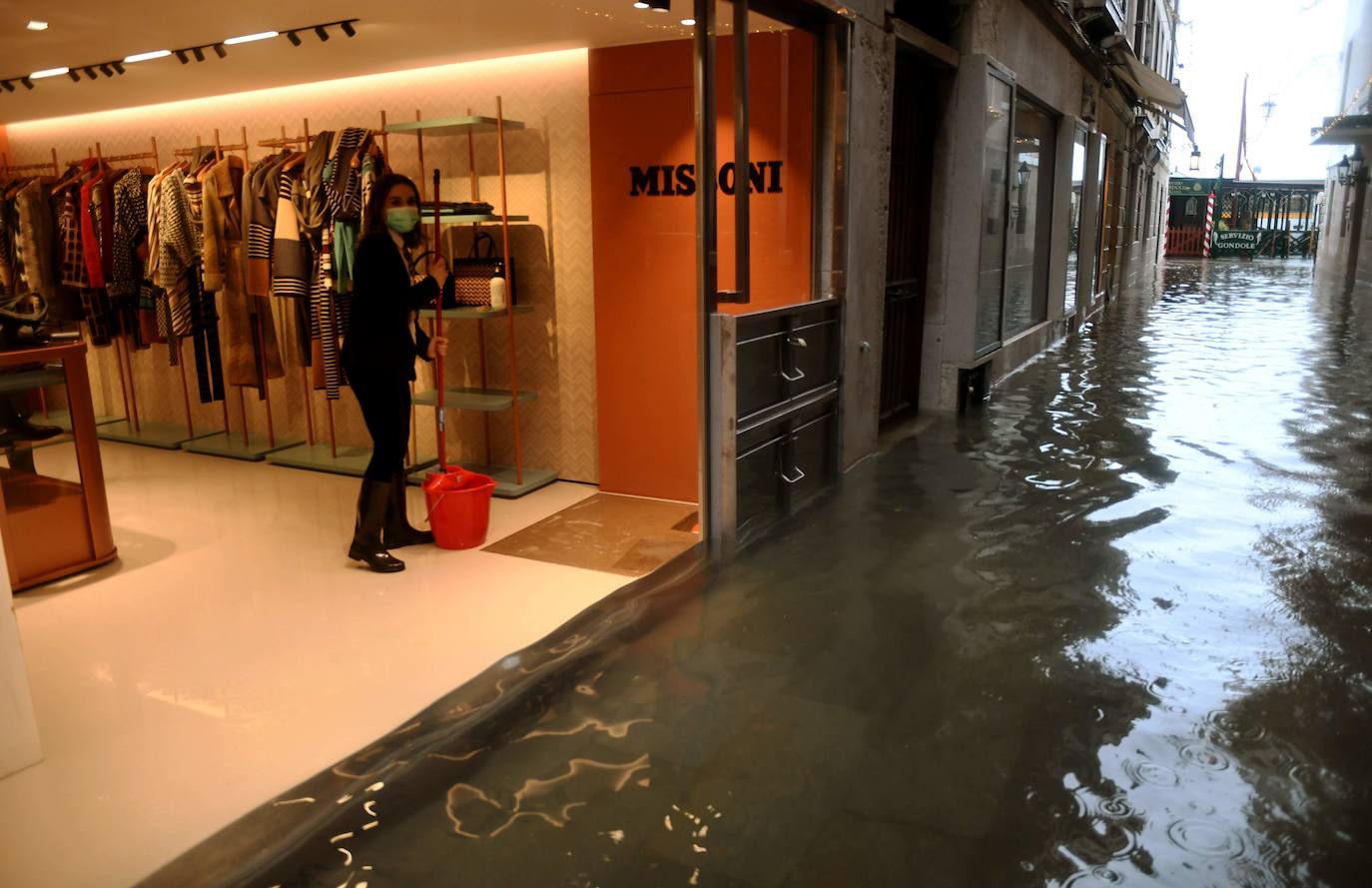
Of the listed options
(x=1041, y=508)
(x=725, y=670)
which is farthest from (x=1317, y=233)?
(x=725, y=670)

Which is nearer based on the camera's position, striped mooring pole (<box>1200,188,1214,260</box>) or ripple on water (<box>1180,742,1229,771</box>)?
ripple on water (<box>1180,742,1229,771</box>)

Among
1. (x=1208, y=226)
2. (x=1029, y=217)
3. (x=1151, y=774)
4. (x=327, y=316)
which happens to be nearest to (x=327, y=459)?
(x=327, y=316)

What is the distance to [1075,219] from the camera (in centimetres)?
1197

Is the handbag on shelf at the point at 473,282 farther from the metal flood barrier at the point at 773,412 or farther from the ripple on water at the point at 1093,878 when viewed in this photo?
the ripple on water at the point at 1093,878

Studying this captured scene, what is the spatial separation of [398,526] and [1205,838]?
3608mm

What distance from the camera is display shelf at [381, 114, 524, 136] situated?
5.40 metres

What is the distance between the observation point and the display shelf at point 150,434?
725cm

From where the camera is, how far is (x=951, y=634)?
3424 mm

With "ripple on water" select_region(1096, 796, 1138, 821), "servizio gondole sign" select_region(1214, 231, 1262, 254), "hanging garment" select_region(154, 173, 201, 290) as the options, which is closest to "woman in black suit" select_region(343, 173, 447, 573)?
"hanging garment" select_region(154, 173, 201, 290)

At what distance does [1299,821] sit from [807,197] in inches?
142

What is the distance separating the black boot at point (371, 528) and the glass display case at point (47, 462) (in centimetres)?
124

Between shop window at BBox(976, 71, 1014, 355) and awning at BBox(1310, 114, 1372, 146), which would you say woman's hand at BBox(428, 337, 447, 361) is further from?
awning at BBox(1310, 114, 1372, 146)

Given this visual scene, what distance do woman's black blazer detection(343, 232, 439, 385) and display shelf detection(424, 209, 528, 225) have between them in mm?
1122

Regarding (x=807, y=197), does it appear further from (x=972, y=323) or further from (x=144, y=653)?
(x=144, y=653)
